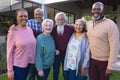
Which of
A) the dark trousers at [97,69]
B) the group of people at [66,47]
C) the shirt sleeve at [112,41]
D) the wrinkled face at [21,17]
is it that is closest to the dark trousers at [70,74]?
the group of people at [66,47]

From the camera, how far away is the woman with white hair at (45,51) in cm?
505

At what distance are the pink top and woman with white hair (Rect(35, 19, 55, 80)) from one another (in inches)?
11.6

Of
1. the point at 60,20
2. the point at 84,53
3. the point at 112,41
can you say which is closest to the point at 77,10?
the point at 60,20

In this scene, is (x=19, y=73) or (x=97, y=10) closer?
(x=19, y=73)

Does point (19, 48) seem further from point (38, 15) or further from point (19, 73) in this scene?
point (38, 15)

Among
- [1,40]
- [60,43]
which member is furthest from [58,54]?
[1,40]

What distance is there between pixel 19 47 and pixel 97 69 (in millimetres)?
1516

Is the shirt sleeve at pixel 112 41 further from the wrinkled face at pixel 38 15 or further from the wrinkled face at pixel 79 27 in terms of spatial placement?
the wrinkled face at pixel 38 15

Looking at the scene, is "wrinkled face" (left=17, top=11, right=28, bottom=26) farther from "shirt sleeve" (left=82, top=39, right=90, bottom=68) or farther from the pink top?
"shirt sleeve" (left=82, top=39, right=90, bottom=68)

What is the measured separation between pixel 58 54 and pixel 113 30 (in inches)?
48.1

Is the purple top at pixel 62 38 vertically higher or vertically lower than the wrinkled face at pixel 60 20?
lower

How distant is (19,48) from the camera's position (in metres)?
4.57

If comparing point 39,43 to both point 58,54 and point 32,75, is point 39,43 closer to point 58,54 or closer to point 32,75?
point 58,54

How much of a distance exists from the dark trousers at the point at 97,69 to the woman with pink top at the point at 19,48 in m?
1.17
